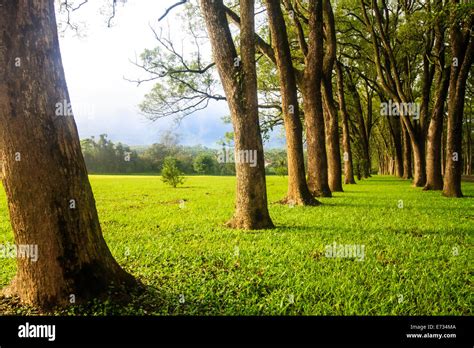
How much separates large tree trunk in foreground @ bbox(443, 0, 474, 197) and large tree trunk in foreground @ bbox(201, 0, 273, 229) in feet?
34.7

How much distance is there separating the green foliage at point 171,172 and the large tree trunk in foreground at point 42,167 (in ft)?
68.6

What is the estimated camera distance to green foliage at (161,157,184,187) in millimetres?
25031

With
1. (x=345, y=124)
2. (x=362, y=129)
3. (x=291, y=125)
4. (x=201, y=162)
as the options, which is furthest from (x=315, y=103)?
(x=201, y=162)

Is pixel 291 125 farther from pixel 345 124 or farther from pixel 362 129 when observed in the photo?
pixel 362 129

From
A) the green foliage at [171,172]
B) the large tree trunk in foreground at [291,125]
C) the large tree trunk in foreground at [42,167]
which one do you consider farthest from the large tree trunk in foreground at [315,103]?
the large tree trunk in foreground at [42,167]

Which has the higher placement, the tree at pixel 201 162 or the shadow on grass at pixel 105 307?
the tree at pixel 201 162

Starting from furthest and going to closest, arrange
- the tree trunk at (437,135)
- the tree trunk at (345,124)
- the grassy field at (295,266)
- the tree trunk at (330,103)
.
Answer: the tree trunk at (345,124), the tree trunk at (437,135), the tree trunk at (330,103), the grassy field at (295,266)

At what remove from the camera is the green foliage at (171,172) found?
82.1 feet

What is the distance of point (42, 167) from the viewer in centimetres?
395

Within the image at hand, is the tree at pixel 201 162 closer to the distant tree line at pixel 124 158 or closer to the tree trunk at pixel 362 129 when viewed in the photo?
the distant tree line at pixel 124 158

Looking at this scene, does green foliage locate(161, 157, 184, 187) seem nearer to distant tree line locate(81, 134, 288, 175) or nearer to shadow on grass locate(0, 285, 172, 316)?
distant tree line locate(81, 134, 288, 175)

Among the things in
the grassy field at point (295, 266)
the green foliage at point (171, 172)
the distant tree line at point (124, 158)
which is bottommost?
the grassy field at point (295, 266)
